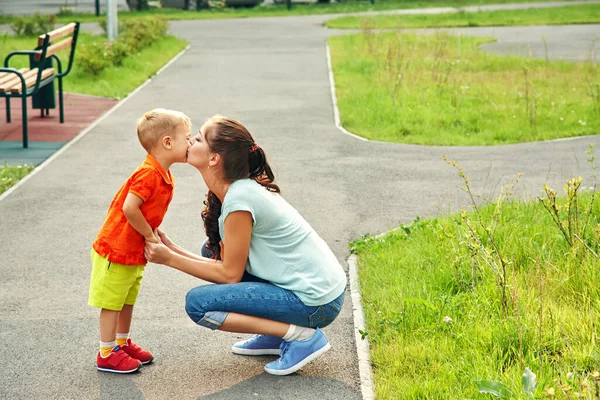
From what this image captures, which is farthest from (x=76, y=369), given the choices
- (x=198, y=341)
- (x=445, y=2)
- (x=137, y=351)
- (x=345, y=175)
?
(x=445, y=2)

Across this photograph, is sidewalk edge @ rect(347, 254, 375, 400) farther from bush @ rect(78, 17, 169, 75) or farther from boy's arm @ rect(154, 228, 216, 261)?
bush @ rect(78, 17, 169, 75)

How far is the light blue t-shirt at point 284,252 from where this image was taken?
15.8ft

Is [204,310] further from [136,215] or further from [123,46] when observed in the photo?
[123,46]

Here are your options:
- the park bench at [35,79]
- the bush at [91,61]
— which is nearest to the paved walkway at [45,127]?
the park bench at [35,79]

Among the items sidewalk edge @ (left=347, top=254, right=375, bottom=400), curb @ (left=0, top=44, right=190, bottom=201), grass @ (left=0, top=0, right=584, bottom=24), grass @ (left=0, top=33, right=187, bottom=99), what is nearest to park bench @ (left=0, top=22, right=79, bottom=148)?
curb @ (left=0, top=44, right=190, bottom=201)

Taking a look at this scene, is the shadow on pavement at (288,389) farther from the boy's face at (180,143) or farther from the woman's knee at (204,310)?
the boy's face at (180,143)

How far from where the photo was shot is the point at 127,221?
485 centimetres

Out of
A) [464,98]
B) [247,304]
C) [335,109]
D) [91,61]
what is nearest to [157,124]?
[247,304]

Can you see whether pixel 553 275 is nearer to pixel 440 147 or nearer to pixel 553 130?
pixel 440 147

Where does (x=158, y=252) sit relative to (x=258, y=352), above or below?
above

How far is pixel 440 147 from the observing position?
11398mm

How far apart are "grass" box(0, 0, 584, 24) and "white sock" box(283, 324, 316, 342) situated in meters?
25.5

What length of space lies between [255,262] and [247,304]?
0.77ft

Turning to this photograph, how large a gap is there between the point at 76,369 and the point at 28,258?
2.20 meters
